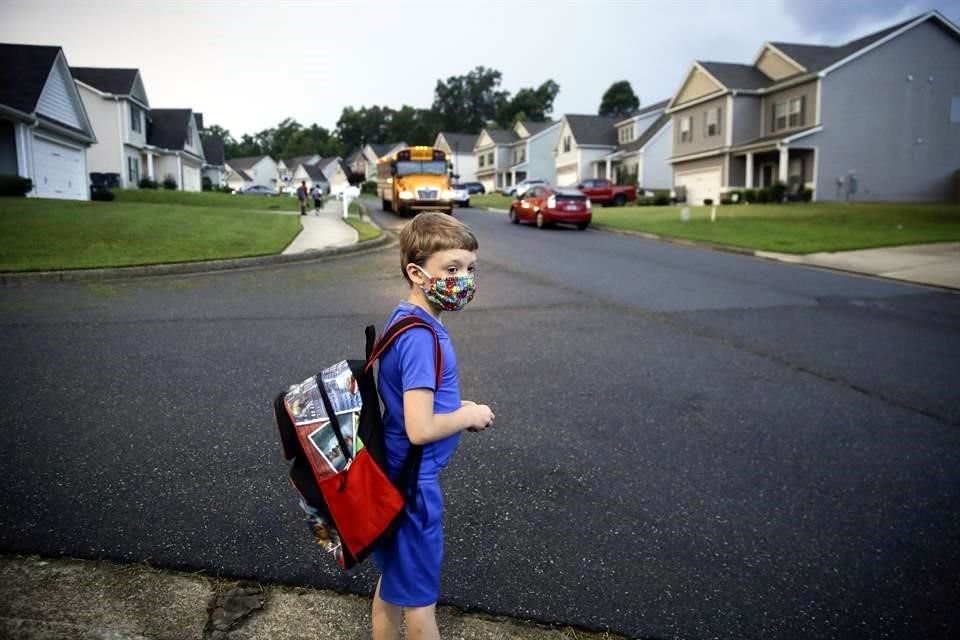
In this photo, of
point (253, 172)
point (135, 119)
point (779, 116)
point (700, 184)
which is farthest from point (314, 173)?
point (779, 116)

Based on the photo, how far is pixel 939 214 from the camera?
2798 cm

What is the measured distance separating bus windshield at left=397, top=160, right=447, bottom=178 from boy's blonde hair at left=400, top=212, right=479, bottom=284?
28173 millimetres

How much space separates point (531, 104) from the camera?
124688mm

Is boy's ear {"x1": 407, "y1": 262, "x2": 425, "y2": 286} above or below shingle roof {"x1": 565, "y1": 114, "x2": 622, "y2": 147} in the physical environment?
below

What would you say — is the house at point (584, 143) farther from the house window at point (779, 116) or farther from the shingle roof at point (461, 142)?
the shingle roof at point (461, 142)

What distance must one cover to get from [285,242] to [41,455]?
12.9 m

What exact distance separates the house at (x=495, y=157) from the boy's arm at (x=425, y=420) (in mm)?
73846

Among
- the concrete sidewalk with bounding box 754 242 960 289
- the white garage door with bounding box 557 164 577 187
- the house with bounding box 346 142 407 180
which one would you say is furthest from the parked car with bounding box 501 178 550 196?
the house with bounding box 346 142 407 180

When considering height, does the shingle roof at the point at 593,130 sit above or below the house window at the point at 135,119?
above

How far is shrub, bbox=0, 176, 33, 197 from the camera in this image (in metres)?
23.9

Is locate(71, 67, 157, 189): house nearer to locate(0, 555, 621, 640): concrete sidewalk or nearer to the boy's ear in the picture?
locate(0, 555, 621, 640): concrete sidewalk

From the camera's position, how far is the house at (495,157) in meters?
77.1

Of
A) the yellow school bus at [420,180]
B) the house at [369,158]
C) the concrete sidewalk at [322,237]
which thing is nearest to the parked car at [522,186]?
the yellow school bus at [420,180]

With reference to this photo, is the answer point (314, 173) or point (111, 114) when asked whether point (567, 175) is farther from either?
point (314, 173)
